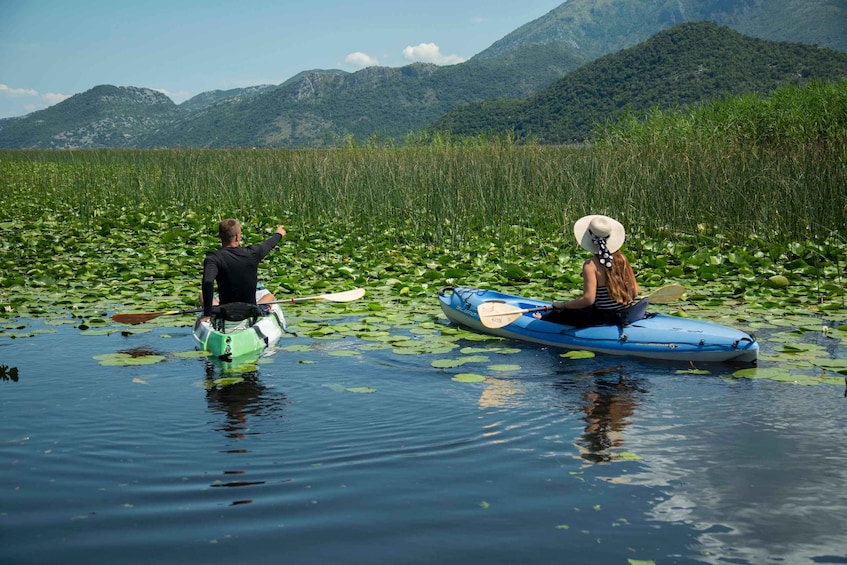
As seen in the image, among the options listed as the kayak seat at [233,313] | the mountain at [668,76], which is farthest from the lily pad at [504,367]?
the mountain at [668,76]

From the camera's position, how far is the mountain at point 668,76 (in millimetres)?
54938

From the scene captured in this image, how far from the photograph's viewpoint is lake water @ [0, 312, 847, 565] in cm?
305

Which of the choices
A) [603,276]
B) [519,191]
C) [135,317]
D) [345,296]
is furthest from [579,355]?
[519,191]

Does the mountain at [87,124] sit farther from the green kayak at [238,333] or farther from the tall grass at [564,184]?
the green kayak at [238,333]

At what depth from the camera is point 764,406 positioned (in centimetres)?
461

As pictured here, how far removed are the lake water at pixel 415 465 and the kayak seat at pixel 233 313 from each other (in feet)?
1.40

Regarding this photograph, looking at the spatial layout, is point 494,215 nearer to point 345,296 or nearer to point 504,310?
point 345,296

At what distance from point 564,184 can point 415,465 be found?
26.7 feet

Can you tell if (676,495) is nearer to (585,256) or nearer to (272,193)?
(585,256)

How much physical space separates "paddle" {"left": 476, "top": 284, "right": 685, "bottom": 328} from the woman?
0.42 meters

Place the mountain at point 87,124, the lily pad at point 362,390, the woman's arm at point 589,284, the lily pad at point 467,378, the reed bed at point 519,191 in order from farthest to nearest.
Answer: the mountain at point 87,124, the reed bed at point 519,191, the woman's arm at point 589,284, the lily pad at point 467,378, the lily pad at point 362,390

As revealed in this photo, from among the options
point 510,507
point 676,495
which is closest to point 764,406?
point 676,495

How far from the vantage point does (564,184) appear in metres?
11.5

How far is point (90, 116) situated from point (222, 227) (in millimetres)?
189192
